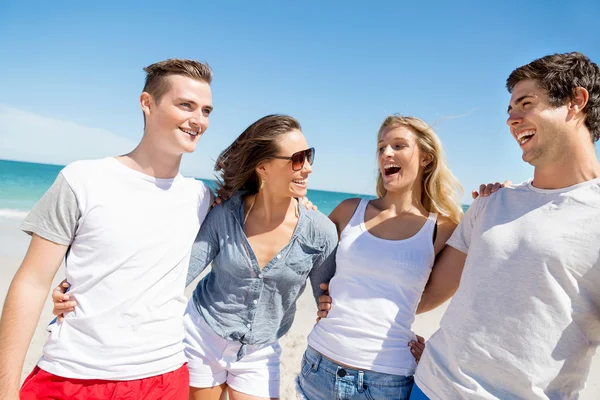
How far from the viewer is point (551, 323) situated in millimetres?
2127

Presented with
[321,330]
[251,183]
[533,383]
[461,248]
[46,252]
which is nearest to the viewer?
[533,383]

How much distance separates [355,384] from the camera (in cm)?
275

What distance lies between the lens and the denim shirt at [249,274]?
3.11 metres

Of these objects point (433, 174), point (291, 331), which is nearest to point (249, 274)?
point (433, 174)

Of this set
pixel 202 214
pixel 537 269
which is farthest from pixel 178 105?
pixel 537 269

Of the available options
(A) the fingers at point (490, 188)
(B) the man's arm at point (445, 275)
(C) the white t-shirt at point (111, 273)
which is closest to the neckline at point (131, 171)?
(C) the white t-shirt at point (111, 273)

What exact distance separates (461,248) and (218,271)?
5.59ft

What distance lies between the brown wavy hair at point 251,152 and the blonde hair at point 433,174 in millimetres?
894

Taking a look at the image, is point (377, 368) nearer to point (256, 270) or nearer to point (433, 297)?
point (433, 297)

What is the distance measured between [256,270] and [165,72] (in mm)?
1498

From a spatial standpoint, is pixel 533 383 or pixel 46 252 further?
pixel 46 252

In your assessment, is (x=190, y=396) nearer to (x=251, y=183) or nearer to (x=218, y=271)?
(x=218, y=271)

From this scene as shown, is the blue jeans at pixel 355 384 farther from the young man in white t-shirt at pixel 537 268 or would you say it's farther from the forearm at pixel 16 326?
the forearm at pixel 16 326

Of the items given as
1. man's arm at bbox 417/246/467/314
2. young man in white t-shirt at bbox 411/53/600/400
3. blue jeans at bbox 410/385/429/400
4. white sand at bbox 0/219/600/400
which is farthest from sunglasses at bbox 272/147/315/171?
white sand at bbox 0/219/600/400
